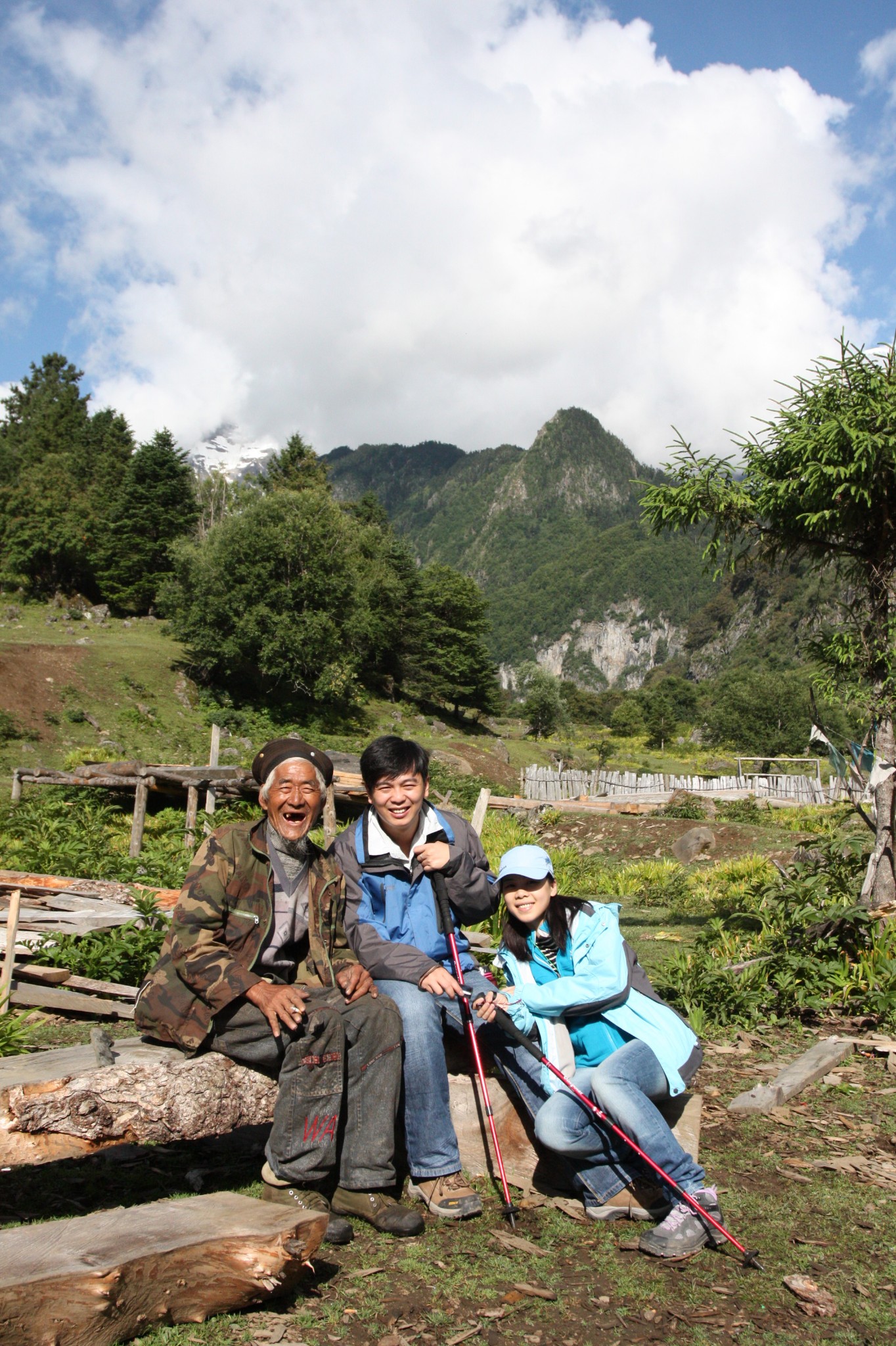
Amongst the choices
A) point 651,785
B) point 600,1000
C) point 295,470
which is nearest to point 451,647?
point 295,470

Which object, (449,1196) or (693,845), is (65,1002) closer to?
(449,1196)

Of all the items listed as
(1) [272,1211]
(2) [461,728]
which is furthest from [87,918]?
(2) [461,728]

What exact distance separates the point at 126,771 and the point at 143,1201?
538 inches

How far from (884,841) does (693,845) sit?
897 cm

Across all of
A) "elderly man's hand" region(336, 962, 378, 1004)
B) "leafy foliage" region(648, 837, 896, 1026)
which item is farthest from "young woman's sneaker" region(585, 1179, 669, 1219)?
"leafy foliage" region(648, 837, 896, 1026)

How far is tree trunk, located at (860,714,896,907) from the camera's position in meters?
6.61

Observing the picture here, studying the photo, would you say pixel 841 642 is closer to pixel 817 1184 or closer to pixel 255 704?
pixel 817 1184

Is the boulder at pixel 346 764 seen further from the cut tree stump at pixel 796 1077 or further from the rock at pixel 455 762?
the cut tree stump at pixel 796 1077

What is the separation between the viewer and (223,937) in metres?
3.41

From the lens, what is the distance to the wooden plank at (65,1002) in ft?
18.3

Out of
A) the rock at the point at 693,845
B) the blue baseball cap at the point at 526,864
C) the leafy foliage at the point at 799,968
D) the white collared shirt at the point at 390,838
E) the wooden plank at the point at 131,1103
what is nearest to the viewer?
the wooden plank at the point at 131,1103

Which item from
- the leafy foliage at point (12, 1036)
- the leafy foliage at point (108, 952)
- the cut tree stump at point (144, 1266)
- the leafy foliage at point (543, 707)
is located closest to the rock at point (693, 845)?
the leafy foliage at point (108, 952)

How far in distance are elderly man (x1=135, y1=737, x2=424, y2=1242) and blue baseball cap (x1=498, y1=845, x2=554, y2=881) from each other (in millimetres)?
680

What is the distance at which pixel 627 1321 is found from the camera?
8.63ft
